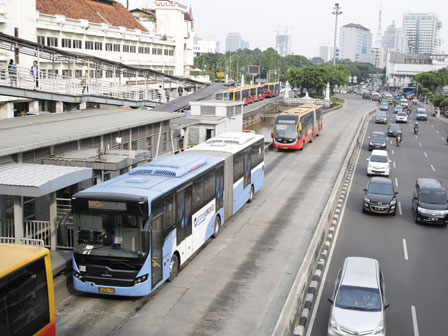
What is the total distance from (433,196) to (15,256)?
1948 centimetres

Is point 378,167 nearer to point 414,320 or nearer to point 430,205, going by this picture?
point 430,205

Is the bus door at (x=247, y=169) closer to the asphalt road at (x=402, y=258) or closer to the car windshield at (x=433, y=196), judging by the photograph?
the asphalt road at (x=402, y=258)

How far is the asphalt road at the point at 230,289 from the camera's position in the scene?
13102mm

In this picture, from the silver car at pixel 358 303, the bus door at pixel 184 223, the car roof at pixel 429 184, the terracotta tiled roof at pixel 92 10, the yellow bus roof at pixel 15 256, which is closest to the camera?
the yellow bus roof at pixel 15 256

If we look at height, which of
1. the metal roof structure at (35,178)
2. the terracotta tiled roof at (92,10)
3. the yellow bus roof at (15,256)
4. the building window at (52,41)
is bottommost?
the yellow bus roof at (15,256)

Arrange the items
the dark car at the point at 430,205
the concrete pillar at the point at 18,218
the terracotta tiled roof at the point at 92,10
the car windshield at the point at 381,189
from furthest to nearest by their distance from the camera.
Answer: the terracotta tiled roof at the point at 92,10
the car windshield at the point at 381,189
the dark car at the point at 430,205
the concrete pillar at the point at 18,218

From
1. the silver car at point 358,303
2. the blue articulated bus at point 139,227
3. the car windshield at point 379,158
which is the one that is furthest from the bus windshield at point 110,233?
the car windshield at point 379,158

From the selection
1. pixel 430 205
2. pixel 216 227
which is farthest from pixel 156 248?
pixel 430 205

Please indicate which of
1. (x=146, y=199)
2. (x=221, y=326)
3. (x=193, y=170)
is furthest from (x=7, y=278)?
(x=193, y=170)

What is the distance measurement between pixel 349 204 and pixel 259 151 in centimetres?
529

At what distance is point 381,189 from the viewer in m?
25.8

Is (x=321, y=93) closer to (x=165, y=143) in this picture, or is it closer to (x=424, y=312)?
(x=165, y=143)

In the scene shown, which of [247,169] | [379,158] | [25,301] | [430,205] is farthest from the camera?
[379,158]

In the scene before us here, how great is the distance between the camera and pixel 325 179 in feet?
105
